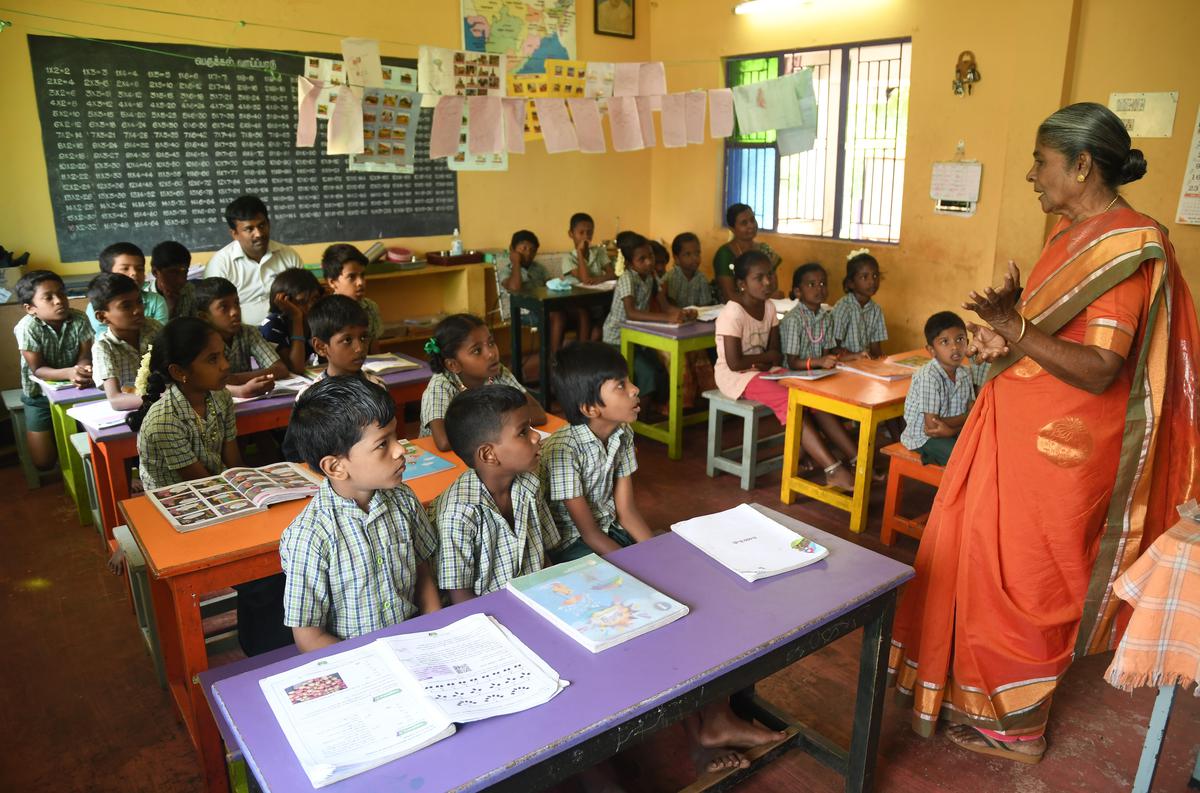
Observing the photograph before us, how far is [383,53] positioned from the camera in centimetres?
580

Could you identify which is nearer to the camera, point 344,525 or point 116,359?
point 344,525

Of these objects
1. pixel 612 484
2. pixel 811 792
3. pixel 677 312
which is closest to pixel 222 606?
pixel 612 484

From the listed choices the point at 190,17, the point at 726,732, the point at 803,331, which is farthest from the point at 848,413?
the point at 190,17

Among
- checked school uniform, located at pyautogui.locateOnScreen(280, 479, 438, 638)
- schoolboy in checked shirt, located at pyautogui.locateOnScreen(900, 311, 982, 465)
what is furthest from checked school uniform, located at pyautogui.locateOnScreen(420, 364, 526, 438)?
schoolboy in checked shirt, located at pyautogui.locateOnScreen(900, 311, 982, 465)

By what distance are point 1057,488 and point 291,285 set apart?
10.9 ft

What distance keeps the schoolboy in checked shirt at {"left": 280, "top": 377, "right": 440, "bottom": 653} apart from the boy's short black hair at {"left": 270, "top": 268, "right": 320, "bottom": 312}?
2346 millimetres

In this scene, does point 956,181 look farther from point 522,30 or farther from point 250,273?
point 250,273

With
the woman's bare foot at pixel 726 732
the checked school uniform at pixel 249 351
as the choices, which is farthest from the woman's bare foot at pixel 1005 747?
the checked school uniform at pixel 249 351

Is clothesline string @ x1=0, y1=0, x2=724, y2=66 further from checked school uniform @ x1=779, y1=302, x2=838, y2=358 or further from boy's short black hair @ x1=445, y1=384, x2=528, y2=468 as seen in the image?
boy's short black hair @ x1=445, y1=384, x2=528, y2=468

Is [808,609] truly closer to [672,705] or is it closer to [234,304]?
[672,705]

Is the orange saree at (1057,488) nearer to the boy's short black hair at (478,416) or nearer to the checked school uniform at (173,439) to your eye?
the boy's short black hair at (478,416)

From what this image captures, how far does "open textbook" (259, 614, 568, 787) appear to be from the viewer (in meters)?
1.21

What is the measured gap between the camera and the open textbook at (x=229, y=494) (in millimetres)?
2184

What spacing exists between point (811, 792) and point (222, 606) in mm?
1800
